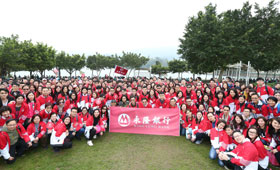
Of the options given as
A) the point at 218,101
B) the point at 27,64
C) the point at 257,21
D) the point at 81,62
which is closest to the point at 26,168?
the point at 218,101

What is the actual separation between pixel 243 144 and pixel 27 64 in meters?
31.4

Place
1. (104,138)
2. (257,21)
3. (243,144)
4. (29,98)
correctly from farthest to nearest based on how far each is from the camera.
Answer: (257,21)
(104,138)
(29,98)
(243,144)

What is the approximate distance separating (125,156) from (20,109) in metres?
3.75

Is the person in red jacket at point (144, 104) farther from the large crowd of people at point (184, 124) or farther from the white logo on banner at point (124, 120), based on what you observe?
the white logo on banner at point (124, 120)

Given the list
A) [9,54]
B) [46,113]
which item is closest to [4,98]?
[46,113]

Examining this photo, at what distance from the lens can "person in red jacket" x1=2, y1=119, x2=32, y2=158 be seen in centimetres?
441

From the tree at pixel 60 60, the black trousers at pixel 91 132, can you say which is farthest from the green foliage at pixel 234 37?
the tree at pixel 60 60

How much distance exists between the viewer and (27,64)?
1038 inches

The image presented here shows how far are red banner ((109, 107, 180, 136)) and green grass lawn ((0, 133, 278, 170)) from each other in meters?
0.35

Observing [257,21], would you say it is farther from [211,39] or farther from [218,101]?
[218,101]

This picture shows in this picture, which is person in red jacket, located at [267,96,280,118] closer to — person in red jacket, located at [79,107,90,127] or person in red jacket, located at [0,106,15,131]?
person in red jacket, located at [79,107,90,127]

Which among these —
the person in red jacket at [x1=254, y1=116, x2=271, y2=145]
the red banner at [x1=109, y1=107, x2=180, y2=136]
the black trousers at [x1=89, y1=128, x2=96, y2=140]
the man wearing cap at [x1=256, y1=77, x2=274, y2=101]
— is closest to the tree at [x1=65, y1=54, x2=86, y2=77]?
the red banner at [x1=109, y1=107, x2=180, y2=136]

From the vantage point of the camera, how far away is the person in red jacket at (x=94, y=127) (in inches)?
225

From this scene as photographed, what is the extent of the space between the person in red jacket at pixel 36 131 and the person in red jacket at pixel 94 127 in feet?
4.42
